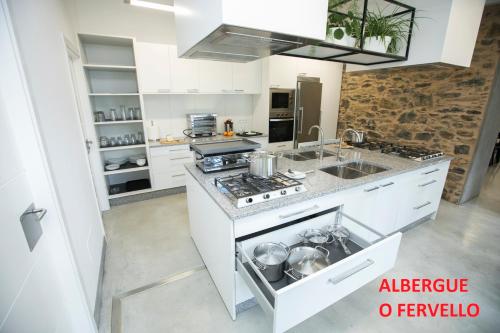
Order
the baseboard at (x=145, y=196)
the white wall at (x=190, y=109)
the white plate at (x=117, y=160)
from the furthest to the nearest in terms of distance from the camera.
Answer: the white wall at (x=190, y=109), the white plate at (x=117, y=160), the baseboard at (x=145, y=196)

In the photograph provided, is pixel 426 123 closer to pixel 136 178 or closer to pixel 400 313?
pixel 400 313

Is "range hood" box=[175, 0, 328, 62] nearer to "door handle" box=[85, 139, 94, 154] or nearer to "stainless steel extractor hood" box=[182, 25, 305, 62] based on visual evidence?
"stainless steel extractor hood" box=[182, 25, 305, 62]

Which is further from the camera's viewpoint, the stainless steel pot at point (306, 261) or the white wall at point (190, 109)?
the white wall at point (190, 109)

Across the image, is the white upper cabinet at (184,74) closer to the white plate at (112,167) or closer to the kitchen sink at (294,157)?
the white plate at (112,167)

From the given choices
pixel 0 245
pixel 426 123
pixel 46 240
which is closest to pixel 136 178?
pixel 46 240

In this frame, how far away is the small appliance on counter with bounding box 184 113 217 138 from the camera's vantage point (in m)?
3.71

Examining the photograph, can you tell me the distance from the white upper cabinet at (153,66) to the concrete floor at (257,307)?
1776 millimetres

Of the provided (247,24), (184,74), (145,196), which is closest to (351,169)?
(247,24)

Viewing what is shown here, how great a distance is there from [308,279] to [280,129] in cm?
335

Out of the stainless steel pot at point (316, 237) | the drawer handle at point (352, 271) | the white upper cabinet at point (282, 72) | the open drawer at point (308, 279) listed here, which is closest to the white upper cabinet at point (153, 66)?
the white upper cabinet at point (282, 72)

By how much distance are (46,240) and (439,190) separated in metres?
3.71

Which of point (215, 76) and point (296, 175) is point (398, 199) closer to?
point (296, 175)

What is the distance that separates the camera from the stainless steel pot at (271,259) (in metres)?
1.25

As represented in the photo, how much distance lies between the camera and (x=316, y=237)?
154 centimetres
